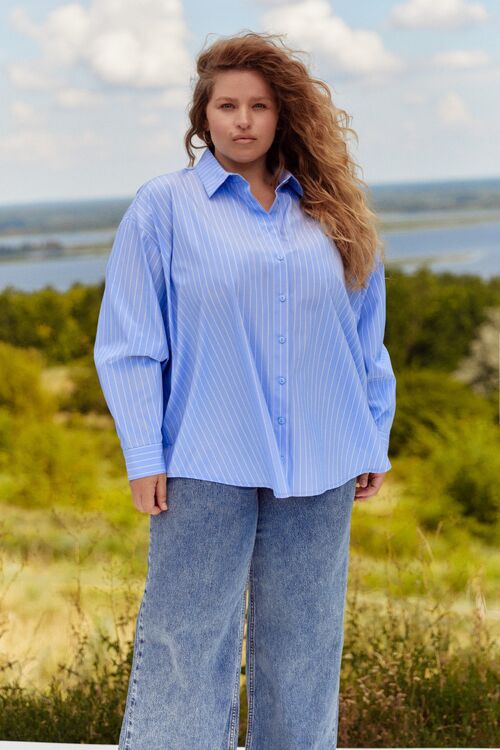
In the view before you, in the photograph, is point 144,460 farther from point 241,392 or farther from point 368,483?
point 368,483

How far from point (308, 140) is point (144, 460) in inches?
25.6

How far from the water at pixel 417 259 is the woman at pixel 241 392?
2887 mm

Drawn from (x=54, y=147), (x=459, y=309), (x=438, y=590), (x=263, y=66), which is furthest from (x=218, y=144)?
(x=459, y=309)

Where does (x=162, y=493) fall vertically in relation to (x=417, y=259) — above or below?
below

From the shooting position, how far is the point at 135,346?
4.76 ft

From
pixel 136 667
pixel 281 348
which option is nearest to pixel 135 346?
pixel 281 348

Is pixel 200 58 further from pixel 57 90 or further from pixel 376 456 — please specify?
pixel 57 90

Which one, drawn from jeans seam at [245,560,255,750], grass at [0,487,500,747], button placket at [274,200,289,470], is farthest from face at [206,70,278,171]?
grass at [0,487,500,747]

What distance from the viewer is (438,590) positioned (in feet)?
9.43

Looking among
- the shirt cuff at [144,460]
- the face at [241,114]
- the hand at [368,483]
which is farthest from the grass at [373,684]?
the face at [241,114]

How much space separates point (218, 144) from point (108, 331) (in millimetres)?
381

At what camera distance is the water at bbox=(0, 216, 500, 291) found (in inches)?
176

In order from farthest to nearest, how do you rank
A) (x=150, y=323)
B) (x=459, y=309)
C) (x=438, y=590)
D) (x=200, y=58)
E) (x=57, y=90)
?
1. (x=459, y=309)
2. (x=57, y=90)
3. (x=438, y=590)
4. (x=200, y=58)
5. (x=150, y=323)

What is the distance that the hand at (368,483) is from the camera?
67.9 inches
